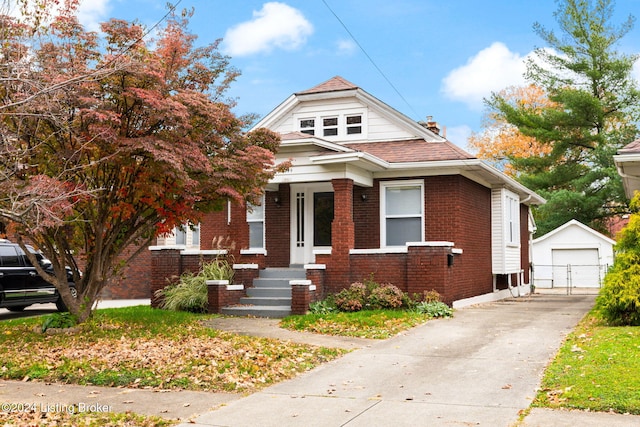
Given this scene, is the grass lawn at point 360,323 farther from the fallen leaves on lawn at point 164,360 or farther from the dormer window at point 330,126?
the dormer window at point 330,126

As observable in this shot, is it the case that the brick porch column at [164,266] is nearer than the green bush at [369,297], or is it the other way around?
the green bush at [369,297]

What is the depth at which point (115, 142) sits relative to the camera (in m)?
10.9

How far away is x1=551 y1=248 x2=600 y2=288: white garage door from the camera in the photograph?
32562mm

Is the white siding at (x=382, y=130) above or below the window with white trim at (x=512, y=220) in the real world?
above

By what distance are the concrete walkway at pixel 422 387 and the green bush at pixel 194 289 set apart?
18.1 feet

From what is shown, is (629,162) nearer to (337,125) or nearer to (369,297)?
(369,297)

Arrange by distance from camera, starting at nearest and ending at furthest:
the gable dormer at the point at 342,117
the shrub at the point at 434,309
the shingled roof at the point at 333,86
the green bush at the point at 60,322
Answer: the green bush at the point at 60,322 → the shrub at the point at 434,309 → the gable dormer at the point at 342,117 → the shingled roof at the point at 333,86

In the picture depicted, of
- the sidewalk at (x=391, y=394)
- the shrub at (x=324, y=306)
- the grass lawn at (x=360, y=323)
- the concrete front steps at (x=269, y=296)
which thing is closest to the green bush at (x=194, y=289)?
the concrete front steps at (x=269, y=296)

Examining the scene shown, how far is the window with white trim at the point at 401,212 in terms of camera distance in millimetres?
17328

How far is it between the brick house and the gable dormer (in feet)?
0.10

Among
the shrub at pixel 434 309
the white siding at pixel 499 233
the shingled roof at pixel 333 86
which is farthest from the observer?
the white siding at pixel 499 233

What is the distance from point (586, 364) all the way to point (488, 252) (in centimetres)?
1176

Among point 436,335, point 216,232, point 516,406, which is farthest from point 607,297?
point 216,232

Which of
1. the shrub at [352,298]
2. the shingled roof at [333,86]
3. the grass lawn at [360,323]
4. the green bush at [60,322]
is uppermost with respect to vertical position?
the shingled roof at [333,86]
